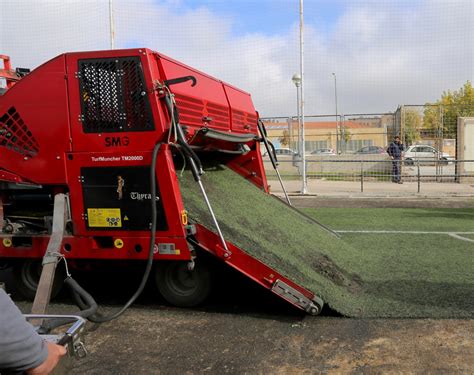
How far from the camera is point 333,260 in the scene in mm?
5289

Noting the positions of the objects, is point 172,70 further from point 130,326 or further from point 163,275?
point 130,326

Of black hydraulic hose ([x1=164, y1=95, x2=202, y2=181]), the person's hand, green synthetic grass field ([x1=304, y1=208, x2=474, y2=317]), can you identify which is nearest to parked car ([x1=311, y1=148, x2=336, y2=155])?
green synthetic grass field ([x1=304, y1=208, x2=474, y2=317])

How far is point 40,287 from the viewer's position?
386 centimetres

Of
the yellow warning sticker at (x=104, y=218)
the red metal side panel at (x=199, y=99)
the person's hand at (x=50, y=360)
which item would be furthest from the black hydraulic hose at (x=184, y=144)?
the person's hand at (x=50, y=360)

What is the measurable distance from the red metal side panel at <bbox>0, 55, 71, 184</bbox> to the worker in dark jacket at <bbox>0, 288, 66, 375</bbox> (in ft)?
10.2

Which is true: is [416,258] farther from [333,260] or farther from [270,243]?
[270,243]

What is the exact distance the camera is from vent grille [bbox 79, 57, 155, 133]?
431 centimetres

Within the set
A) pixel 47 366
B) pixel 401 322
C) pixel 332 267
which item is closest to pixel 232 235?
pixel 332 267

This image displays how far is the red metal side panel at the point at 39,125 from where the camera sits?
4.47m

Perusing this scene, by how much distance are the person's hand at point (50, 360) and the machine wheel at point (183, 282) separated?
2859mm

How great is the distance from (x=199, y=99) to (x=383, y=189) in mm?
11918

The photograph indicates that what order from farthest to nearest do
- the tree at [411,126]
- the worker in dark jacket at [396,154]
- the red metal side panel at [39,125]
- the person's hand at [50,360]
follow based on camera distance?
1. the tree at [411,126]
2. the worker in dark jacket at [396,154]
3. the red metal side panel at [39,125]
4. the person's hand at [50,360]

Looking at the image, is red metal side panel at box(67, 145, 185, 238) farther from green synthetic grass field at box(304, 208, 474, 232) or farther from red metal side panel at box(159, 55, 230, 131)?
green synthetic grass field at box(304, 208, 474, 232)

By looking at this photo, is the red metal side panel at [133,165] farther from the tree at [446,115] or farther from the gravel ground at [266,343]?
the tree at [446,115]
